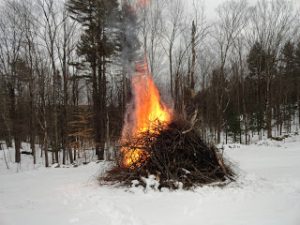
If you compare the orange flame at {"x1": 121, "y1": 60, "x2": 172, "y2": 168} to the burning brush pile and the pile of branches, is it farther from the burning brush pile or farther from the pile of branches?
the pile of branches

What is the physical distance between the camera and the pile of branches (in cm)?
762

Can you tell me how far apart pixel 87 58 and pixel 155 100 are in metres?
13.1

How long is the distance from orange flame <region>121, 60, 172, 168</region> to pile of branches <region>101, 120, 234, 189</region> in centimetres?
19

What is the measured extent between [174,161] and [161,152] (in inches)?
18.2

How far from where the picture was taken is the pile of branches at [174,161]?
762 centimetres

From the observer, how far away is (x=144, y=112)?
29.8ft

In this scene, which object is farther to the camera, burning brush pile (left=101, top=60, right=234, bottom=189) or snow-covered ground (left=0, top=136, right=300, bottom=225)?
burning brush pile (left=101, top=60, right=234, bottom=189)

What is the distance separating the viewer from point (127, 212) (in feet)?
18.0

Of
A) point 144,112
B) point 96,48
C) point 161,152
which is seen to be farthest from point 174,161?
point 96,48

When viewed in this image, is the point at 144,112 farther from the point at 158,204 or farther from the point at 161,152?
the point at 158,204

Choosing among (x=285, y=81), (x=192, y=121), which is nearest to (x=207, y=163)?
(x=192, y=121)

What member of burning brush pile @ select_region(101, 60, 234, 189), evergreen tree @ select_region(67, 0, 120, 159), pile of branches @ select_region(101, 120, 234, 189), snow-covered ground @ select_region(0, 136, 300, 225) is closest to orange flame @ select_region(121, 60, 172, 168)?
burning brush pile @ select_region(101, 60, 234, 189)

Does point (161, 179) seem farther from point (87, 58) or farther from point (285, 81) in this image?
point (285, 81)

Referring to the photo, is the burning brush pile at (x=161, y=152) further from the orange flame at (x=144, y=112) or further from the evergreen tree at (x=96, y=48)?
the evergreen tree at (x=96, y=48)
